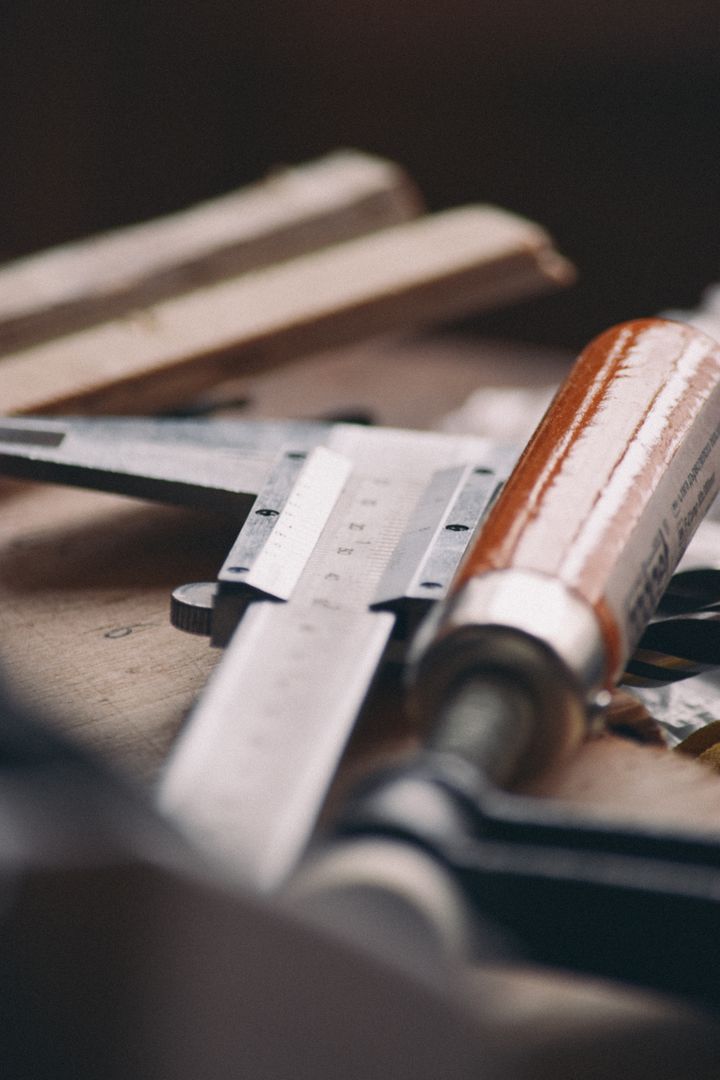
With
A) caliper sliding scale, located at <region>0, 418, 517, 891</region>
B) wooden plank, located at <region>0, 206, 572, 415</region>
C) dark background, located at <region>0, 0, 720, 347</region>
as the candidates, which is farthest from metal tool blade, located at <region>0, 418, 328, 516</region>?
dark background, located at <region>0, 0, 720, 347</region>

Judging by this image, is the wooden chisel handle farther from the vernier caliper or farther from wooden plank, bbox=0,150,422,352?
wooden plank, bbox=0,150,422,352

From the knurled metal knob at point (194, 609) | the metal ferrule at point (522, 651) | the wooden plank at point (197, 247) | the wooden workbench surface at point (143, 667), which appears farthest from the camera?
the wooden plank at point (197, 247)

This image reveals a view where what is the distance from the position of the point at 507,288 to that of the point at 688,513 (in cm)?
65

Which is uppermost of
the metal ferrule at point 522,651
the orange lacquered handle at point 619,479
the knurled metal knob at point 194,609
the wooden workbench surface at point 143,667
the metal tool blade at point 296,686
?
the orange lacquered handle at point 619,479

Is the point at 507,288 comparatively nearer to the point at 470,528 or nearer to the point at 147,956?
the point at 470,528

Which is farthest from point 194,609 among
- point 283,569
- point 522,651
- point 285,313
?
point 285,313

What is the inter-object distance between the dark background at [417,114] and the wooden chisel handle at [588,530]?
1655 millimetres

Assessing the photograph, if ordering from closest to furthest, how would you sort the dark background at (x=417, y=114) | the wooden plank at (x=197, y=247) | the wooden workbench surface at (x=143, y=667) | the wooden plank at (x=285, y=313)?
the wooden workbench surface at (x=143, y=667), the wooden plank at (x=285, y=313), the wooden plank at (x=197, y=247), the dark background at (x=417, y=114)

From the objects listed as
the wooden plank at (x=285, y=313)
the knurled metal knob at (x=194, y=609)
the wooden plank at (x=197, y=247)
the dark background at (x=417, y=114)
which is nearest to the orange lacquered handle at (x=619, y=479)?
the knurled metal knob at (x=194, y=609)

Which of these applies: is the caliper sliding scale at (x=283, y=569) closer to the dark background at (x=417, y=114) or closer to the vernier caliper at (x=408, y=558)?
the vernier caliper at (x=408, y=558)

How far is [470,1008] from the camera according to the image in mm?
332

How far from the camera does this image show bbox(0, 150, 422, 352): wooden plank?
1.07 m

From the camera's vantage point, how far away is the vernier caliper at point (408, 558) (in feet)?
1.47

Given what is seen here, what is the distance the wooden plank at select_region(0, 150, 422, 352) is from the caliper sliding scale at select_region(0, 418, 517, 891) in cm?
27
